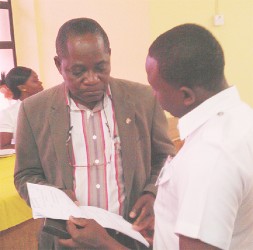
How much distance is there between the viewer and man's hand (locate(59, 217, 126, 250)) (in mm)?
967

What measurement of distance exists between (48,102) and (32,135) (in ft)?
0.42

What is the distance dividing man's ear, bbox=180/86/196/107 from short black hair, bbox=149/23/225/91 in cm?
1

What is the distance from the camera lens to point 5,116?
8.54 ft

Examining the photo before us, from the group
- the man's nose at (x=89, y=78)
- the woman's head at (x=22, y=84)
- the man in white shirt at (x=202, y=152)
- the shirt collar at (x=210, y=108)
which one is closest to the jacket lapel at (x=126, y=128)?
the man's nose at (x=89, y=78)

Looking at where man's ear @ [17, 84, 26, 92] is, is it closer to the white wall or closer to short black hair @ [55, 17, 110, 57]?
the white wall

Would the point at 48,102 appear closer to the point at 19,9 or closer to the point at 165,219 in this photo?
Result: the point at 165,219

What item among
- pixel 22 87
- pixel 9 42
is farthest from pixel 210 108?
pixel 9 42

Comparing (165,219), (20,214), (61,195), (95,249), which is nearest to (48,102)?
(61,195)

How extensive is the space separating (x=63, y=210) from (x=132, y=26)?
2290 mm

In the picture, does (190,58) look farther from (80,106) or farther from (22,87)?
(22,87)

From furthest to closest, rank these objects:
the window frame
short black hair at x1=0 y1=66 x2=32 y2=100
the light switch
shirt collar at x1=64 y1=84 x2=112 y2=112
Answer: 1. the window frame
2. the light switch
3. short black hair at x1=0 y1=66 x2=32 y2=100
4. shirt collar at x1=64 y1=84 x2=112 y2=112

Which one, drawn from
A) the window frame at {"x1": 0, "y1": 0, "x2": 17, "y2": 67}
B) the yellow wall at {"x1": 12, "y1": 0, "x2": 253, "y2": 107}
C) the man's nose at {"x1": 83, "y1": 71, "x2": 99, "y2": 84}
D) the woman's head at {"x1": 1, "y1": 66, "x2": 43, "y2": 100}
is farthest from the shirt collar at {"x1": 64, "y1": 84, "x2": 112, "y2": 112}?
the window frame at {"x1": 0, "y1": 0, "x2": 17, "y2": 67}

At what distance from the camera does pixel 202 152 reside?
692mm

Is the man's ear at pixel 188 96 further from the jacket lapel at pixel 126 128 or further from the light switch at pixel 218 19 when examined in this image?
the light switch at pixel 218 19
